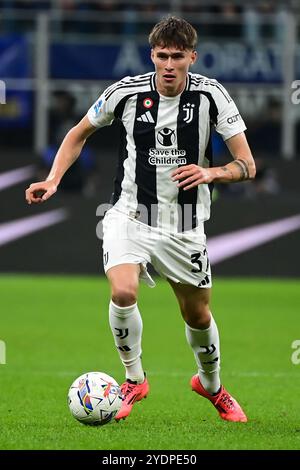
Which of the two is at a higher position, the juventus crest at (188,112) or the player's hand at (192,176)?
the juventus crest at (188,112)

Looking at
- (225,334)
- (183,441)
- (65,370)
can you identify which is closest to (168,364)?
(65,370)

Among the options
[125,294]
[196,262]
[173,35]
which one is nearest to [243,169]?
[196,262]

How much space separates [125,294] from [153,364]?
3.61 metres

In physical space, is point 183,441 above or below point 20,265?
above

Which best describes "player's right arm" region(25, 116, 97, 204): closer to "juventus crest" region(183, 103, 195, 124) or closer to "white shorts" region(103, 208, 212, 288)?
"white shorts" region(103, 208, 212, 288)

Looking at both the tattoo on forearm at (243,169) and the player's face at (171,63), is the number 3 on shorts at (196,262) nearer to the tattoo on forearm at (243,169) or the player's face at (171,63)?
the tattoo on forearm at (243,169)

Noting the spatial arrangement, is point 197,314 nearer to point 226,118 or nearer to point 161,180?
point 161,180

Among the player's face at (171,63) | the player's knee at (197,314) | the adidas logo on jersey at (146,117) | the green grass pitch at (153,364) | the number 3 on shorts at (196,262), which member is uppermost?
the player's face at (171,63)

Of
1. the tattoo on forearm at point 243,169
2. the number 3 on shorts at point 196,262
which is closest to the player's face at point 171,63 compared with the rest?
the tattoo on forearm at point 243,169

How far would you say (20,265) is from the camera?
17031mm

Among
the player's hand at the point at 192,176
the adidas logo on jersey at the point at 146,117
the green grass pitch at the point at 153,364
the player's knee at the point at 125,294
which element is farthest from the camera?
the adidas logo on jersey at the point at 146,117

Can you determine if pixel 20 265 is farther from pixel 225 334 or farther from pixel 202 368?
pixel 202 368

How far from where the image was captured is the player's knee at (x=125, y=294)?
6457 mm

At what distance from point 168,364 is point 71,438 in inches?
165
